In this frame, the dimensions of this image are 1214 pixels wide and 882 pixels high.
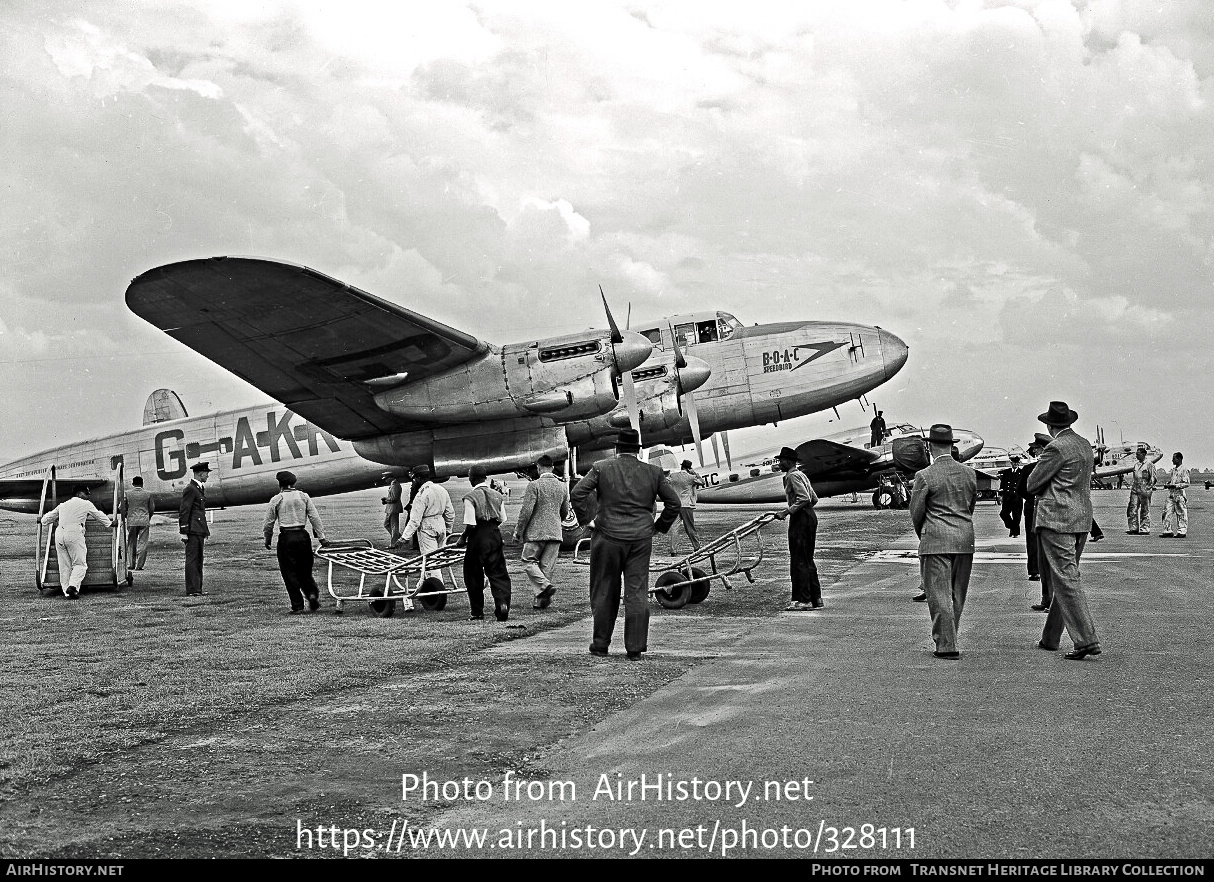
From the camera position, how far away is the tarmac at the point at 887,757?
160 inches

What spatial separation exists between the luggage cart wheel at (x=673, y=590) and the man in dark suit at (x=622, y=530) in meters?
2.76

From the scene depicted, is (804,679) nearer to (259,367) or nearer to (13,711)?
(13,711)

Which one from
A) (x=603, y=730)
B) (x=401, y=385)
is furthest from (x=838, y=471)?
(x=603, y=730)

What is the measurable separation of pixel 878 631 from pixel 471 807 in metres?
6.06

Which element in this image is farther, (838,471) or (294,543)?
(838,471)

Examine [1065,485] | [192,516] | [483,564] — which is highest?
[192,516]

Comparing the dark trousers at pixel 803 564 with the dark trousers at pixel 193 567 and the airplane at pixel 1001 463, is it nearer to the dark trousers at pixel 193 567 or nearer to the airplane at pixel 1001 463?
the dark trousers at pixel 193 567

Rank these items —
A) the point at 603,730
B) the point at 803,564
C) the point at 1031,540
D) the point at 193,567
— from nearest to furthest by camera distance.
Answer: the point at 603,730
the point at 803,564
the point at 1031,540
the point at 193,567

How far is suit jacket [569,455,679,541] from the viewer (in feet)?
29.2

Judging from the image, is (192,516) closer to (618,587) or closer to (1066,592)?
(618,587)

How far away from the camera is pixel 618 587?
8758mm

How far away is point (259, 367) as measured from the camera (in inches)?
766

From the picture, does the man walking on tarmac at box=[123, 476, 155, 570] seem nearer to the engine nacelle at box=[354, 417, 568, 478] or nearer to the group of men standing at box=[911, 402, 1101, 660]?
the engine nacelle at box=[354, 417, 568, 478]

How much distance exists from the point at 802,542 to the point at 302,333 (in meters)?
10.2
